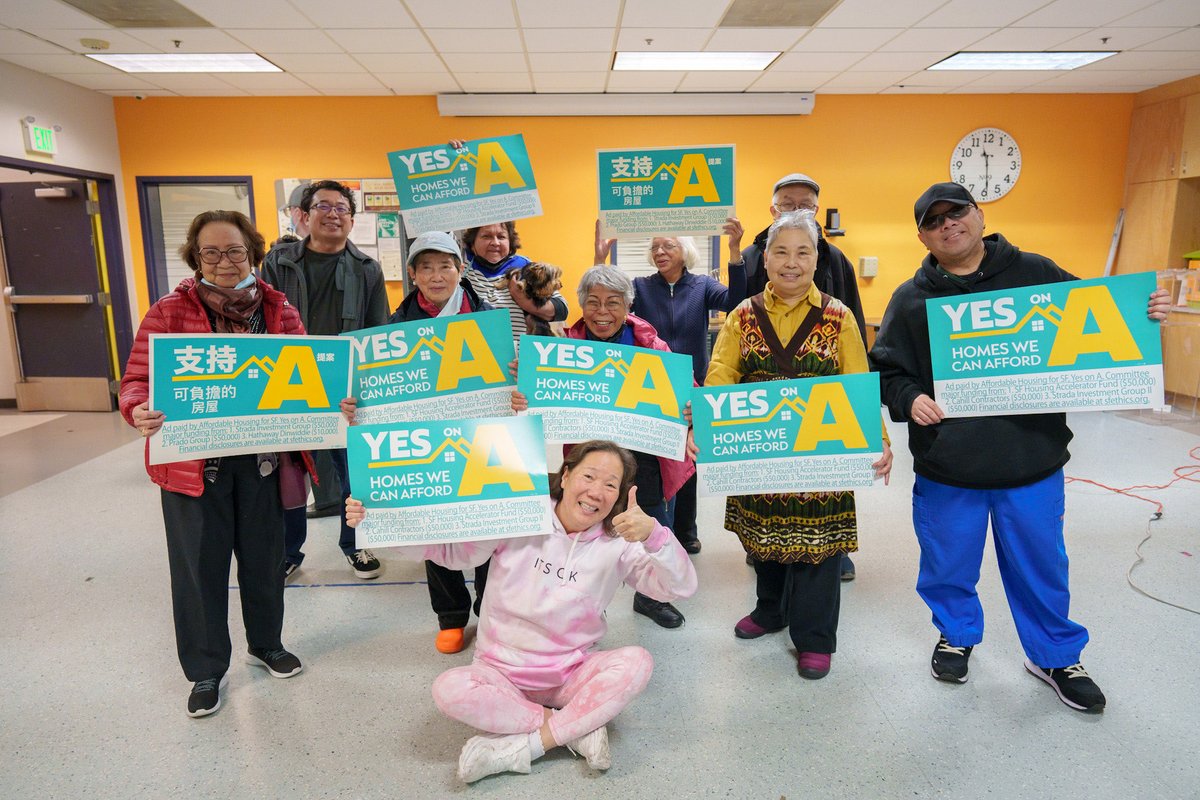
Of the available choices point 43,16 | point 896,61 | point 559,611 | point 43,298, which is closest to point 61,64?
point 43,16

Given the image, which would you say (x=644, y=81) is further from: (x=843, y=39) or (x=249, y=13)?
(x=249, y=13)

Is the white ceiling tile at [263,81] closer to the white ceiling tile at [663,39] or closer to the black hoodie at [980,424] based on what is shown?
the white ceiling tile at [663,39]

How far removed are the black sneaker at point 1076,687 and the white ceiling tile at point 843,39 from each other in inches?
171

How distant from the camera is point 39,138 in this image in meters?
5.28

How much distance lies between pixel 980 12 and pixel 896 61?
3.33 feet

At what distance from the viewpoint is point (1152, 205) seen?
247 inches

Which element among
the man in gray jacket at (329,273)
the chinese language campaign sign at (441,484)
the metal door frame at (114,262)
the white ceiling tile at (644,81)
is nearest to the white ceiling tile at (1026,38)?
the white ceiling tile at (644,81)

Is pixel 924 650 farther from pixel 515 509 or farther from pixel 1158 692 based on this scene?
pixel 515 509

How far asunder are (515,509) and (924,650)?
5.05ft

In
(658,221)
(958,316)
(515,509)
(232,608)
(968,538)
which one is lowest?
(232,608)

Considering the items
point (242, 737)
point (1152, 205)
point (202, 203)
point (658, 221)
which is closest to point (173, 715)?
point (242, 737)

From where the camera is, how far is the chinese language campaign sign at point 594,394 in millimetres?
1879

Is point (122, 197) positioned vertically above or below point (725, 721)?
above

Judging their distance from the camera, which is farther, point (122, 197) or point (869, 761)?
point (122, 197)
